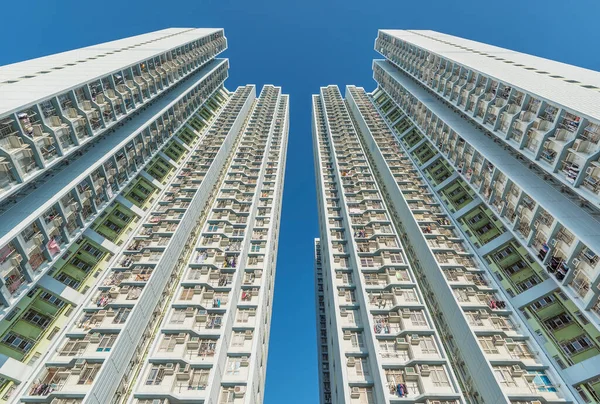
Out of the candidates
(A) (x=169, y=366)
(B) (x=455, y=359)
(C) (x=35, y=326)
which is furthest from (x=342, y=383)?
(C) (x=35, y=326)

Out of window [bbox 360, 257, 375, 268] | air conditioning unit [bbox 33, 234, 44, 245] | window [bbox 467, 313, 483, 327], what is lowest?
window [bbox 467, 313, 483, 327]

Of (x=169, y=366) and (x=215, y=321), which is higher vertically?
(x=215, y=321)

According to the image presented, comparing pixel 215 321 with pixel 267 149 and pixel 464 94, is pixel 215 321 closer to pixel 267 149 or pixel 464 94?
pixel 267 149

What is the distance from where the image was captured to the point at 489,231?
35.9 metres

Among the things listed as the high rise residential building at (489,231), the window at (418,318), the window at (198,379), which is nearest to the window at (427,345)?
the window at (418,318)

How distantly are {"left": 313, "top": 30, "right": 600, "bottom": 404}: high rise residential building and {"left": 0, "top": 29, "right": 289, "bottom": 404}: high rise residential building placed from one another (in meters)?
11.8

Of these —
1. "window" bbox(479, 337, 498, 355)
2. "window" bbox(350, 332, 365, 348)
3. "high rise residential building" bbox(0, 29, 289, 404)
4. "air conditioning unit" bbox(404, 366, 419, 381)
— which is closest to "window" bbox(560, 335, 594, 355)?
"window" bbox(479, 337, 498, 355)

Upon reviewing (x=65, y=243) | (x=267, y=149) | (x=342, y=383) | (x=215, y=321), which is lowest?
(x=342, y=383)

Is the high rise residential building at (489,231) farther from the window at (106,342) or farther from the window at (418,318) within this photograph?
the window at (106,342)

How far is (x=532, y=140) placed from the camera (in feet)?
106

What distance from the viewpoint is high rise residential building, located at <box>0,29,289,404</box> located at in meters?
22.8

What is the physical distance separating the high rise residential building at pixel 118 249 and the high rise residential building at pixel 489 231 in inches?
464

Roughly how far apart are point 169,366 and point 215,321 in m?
5.39

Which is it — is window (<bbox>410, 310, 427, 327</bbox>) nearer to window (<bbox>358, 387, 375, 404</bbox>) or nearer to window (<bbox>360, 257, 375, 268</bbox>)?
window (<bbox>360, 257, 375, 268</bbox>)
